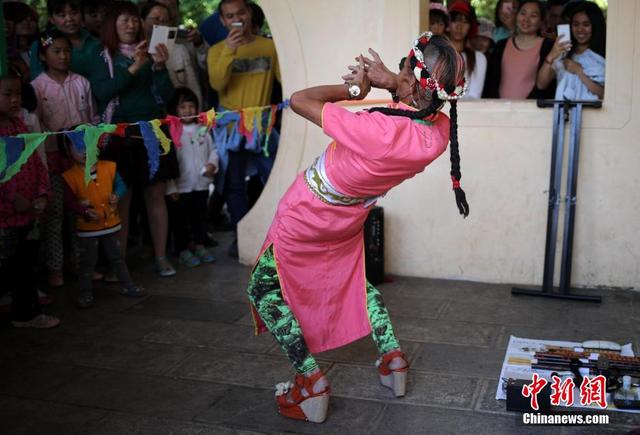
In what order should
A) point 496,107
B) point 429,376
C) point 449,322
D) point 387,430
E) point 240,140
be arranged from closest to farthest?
point 387,430, point 429,376, point 449,322, point 496,107, point 240,140

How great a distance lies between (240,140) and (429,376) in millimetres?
2719

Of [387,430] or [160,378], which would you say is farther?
[160,378]

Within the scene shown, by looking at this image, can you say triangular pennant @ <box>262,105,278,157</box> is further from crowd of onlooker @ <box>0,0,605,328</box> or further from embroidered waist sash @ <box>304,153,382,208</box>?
embroidered waist sash @ <box>304,153,382,208</box>

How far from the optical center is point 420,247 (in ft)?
18.1

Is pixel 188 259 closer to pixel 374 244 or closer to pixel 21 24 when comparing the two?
pixel 374 244

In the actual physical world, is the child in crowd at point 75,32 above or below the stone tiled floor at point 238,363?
above

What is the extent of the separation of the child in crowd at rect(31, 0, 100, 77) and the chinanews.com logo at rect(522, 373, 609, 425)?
358 centimetres

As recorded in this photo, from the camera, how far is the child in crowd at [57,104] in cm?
503

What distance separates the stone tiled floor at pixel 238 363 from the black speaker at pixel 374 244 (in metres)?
0.19

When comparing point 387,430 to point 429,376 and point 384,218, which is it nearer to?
point 429,376

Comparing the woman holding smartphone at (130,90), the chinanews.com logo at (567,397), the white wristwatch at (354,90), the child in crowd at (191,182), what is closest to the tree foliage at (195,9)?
the child in crowd at (191,182)

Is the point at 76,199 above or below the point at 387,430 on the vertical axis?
above

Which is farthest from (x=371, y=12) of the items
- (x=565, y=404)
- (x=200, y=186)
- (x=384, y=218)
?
(x=565, y=404)

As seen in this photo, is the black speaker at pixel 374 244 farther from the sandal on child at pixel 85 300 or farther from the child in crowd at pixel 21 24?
the child in crowd at pixel 21 24
